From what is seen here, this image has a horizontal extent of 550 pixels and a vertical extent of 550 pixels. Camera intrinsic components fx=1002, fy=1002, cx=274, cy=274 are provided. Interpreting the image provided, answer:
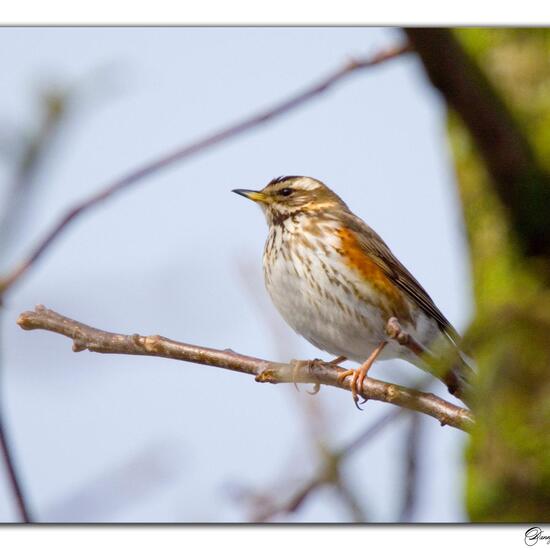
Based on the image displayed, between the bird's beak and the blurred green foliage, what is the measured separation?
1.00m

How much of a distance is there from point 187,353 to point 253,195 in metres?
1.81

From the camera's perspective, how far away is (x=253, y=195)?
4.96 metres

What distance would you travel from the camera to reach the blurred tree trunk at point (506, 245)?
2490 mm

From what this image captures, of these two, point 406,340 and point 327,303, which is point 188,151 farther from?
point 327,303

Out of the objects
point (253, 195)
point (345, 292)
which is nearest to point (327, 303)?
point (345, 292)

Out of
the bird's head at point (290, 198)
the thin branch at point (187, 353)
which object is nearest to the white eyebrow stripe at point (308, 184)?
the bird's head at point (290, 198)

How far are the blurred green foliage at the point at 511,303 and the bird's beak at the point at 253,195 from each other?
3.27 feet

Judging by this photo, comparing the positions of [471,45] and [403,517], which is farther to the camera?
[471,45]

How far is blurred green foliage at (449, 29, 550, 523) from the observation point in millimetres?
2754

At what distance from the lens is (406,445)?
1.55 meters
